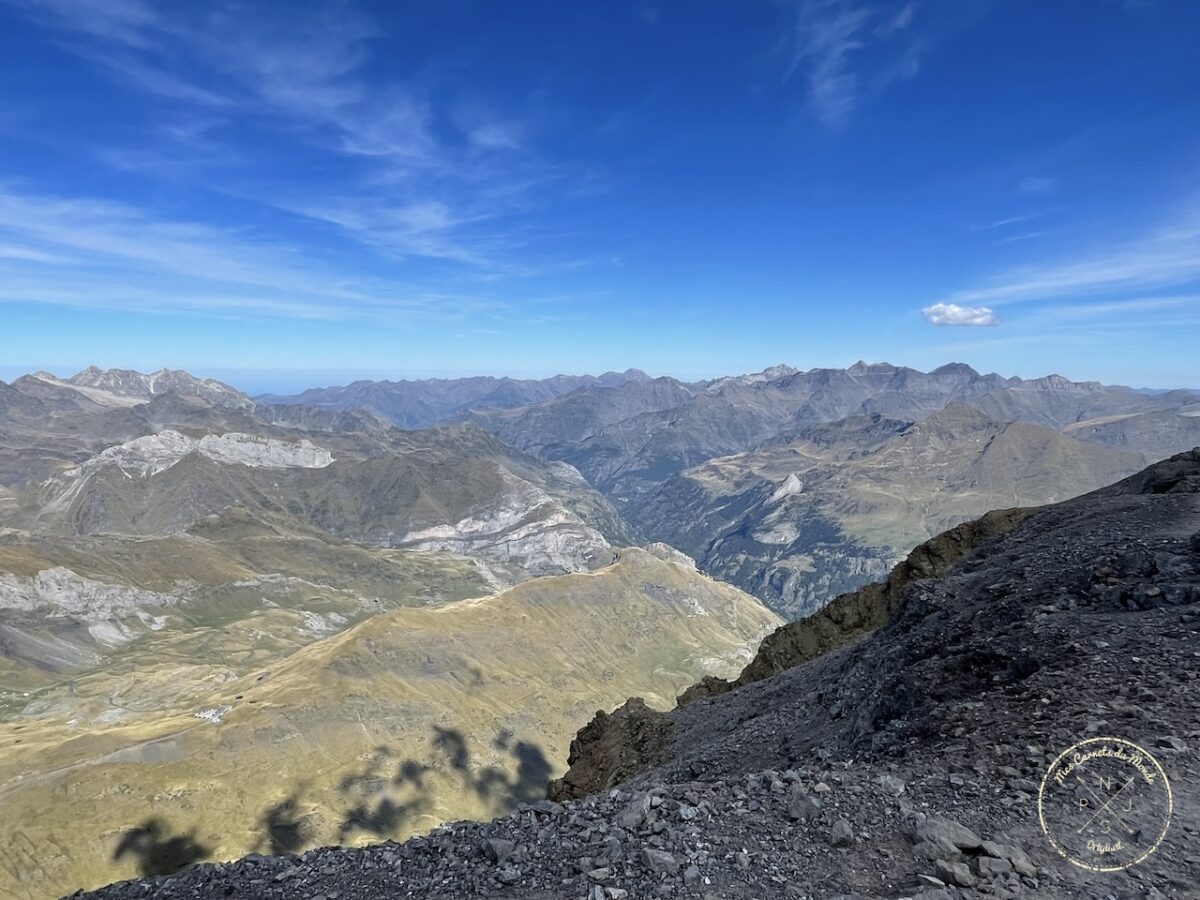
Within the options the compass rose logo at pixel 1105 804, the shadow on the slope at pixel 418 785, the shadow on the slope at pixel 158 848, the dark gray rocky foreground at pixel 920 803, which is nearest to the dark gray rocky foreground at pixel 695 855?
the dark gray rocky foreground at pixel 920 803

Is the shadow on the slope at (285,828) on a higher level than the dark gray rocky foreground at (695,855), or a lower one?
lower

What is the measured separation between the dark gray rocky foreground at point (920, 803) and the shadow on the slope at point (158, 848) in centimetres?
14614

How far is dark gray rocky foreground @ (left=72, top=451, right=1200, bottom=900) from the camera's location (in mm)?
12117

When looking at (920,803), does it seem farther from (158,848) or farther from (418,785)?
(418,785)

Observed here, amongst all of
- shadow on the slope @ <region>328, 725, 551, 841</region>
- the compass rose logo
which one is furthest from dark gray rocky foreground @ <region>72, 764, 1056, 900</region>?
shadow on the slope @ <region>328, 725, 551, 841</region>

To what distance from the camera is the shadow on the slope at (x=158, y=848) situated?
123m

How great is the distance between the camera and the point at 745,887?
479 inches

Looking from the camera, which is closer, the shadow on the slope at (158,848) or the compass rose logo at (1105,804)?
the compass rose logo at (1105,804)

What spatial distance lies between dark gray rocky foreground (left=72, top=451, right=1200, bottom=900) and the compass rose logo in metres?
0.30

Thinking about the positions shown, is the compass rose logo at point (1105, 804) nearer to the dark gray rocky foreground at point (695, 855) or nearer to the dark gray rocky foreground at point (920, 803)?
the dark gray rocky foreground at point (920, 803)

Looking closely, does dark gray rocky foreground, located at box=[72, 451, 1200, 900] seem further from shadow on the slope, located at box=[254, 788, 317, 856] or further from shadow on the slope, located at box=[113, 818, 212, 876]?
shadow on the slope, located at box=[254, 788, 317, 856]

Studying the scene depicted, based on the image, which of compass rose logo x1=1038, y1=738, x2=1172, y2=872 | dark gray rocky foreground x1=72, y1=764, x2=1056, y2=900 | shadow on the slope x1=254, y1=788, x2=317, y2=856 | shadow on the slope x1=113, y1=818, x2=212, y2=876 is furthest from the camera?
shadow on the slope x1=254, y1=788, x2=317, y2=856

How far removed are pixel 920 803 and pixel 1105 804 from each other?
3550 mm

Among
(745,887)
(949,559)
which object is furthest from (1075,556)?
(745,887)
